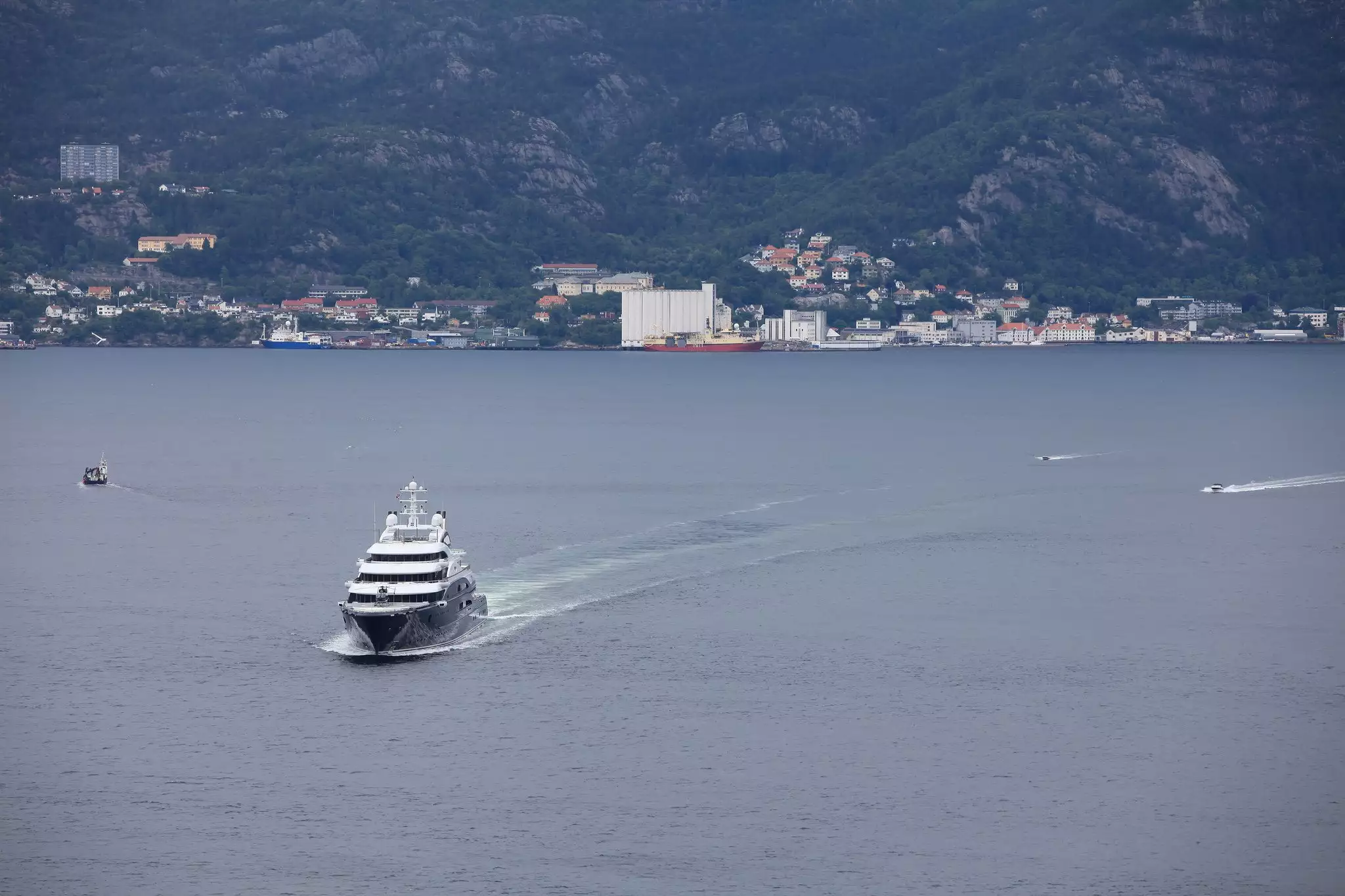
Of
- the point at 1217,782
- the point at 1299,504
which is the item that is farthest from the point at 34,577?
the point at 1299,504

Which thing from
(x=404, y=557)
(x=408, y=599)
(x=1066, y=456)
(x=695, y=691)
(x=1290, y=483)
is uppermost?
(x=404, y=557)

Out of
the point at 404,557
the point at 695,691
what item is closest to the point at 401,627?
the point at 404,557

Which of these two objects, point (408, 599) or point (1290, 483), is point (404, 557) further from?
point (1290, 483)

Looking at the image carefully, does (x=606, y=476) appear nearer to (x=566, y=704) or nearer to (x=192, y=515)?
(x=192, y=515)

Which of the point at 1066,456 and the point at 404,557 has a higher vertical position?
the point at 404,557

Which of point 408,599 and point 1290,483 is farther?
point 1290,483

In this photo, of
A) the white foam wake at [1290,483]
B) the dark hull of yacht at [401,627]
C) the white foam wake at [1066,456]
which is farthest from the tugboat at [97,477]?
the white foam wake at [1290,483]

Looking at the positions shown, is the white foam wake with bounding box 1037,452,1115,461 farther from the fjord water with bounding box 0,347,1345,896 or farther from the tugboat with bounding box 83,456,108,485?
the tugboat with bounding box 83,456,108,485
